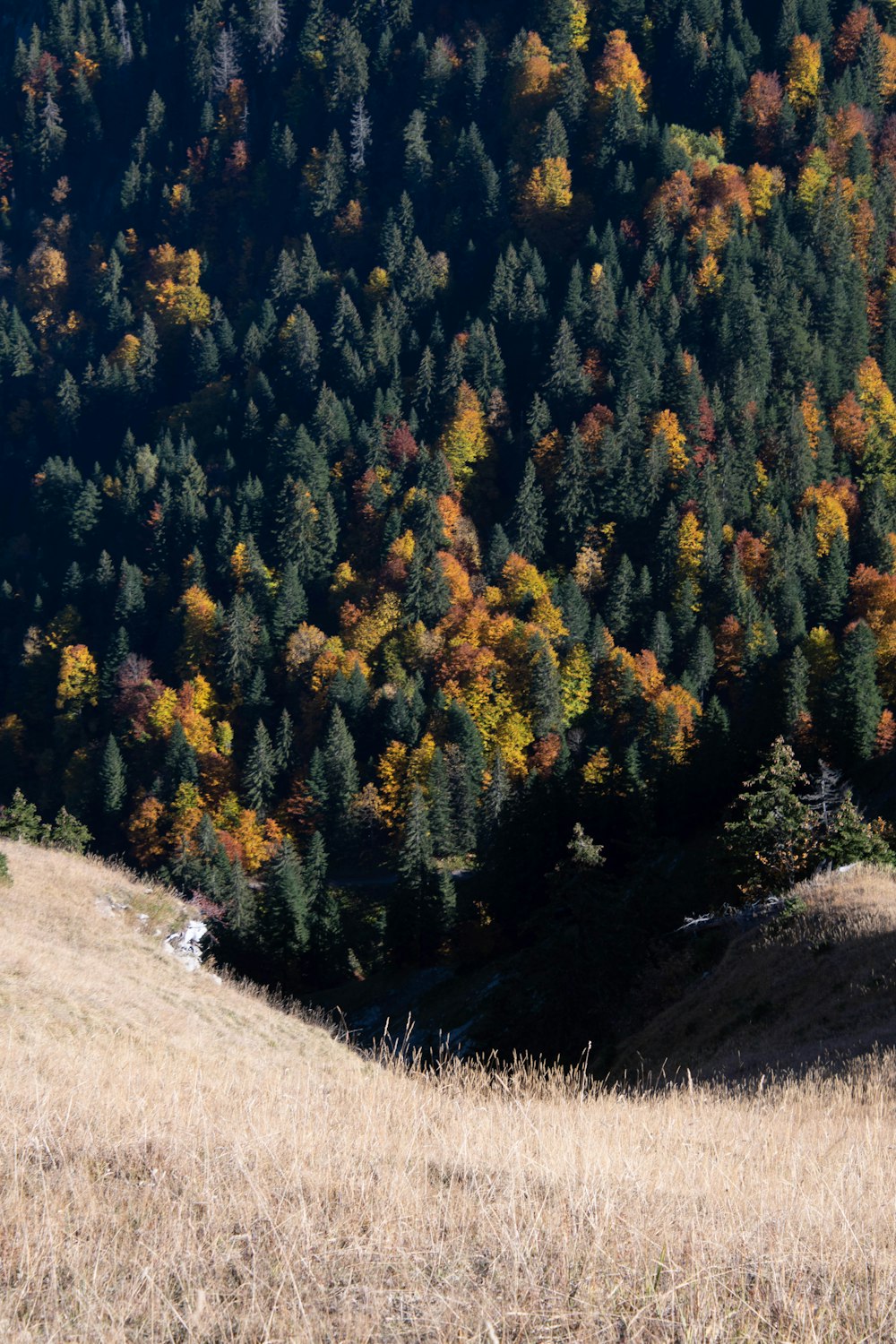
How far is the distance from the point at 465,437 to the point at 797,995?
13711cm

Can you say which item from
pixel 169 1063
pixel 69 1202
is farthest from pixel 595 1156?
pixel 169 1063

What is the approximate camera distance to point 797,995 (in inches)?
1041

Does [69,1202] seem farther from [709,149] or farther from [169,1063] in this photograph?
[709,149]

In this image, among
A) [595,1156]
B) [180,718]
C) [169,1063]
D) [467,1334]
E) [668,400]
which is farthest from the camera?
[668,400]

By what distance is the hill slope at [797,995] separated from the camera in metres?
22.2

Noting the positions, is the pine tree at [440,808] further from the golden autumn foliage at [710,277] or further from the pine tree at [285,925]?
the golden autumn foliage at [710,277]

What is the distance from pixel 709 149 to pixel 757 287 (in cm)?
4531

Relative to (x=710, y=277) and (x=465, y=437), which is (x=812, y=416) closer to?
(x=710, y=277)

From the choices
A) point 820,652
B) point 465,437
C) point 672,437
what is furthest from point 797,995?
point 465,437

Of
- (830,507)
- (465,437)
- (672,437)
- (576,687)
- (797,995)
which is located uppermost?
(797,995)

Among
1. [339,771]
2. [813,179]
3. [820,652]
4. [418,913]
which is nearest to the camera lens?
[418,913]

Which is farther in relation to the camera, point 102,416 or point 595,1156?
point 102,416

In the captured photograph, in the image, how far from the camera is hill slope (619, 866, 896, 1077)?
2220 centimetres

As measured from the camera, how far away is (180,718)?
13188 centimetres
